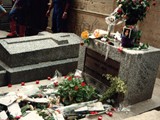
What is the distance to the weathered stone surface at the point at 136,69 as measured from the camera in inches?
152

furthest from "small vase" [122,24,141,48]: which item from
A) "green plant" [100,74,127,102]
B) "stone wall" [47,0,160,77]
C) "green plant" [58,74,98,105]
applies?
"stone wall" [47,0,160,77]

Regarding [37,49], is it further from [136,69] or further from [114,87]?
[136,69]

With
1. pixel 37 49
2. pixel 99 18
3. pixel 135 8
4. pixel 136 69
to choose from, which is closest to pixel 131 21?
pixel 135 8

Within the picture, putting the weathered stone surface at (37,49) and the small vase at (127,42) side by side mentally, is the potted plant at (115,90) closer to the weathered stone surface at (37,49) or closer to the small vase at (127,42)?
the small vase at (127,42)

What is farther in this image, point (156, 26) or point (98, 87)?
point (156, 26)

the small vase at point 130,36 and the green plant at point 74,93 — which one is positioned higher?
the small vase at point 130,36

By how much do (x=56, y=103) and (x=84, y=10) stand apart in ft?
14.2

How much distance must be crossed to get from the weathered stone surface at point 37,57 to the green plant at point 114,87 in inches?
58.5

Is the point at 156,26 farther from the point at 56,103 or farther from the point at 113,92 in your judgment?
the point at 56,103

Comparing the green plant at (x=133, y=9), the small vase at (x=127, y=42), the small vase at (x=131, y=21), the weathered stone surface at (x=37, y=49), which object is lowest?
the weathered stone surface at (x=37, y=49)

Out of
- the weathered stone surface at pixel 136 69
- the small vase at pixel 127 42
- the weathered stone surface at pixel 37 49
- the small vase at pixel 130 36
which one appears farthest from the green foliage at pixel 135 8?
the weathered stone surface at pixel 37 49

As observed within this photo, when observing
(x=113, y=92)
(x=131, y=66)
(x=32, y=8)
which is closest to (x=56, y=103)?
(x=113, y=92)

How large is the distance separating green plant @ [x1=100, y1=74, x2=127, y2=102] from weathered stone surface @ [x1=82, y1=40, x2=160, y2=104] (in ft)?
0.26

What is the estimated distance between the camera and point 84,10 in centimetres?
770
